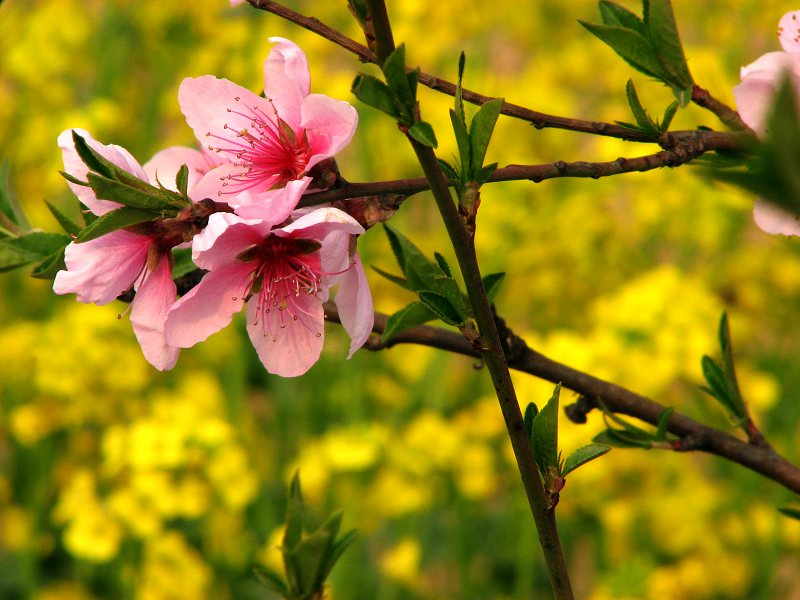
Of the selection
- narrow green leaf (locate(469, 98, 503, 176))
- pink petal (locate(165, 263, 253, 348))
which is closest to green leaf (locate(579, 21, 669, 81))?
narrow green leaf (locate(469, 98, 503, 176))

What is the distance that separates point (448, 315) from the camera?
56 centimetres

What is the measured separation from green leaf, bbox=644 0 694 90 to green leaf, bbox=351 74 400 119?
0.76 feet

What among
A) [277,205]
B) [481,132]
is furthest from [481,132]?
[277,205]

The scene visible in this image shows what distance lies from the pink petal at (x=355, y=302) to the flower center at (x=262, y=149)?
82 mm

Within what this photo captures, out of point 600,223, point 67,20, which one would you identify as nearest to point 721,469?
point 600,223

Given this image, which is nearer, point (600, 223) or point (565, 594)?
point (565, 594)

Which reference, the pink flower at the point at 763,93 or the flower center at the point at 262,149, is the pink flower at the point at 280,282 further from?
the pink flower at the point at 763,93

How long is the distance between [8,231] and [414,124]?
16.4 inches

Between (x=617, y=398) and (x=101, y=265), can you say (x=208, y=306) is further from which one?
(x=617, y=398)

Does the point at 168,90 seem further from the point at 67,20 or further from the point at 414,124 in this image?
the point at 414,124

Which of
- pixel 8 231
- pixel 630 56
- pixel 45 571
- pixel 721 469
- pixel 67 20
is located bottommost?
pixel 45 571

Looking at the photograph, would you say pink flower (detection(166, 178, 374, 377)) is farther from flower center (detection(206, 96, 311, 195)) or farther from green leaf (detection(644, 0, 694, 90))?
green leaf (detection(644, 0, 694, 90))

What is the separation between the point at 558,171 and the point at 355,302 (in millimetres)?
143

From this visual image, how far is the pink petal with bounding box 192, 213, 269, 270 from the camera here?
21.8 inches
